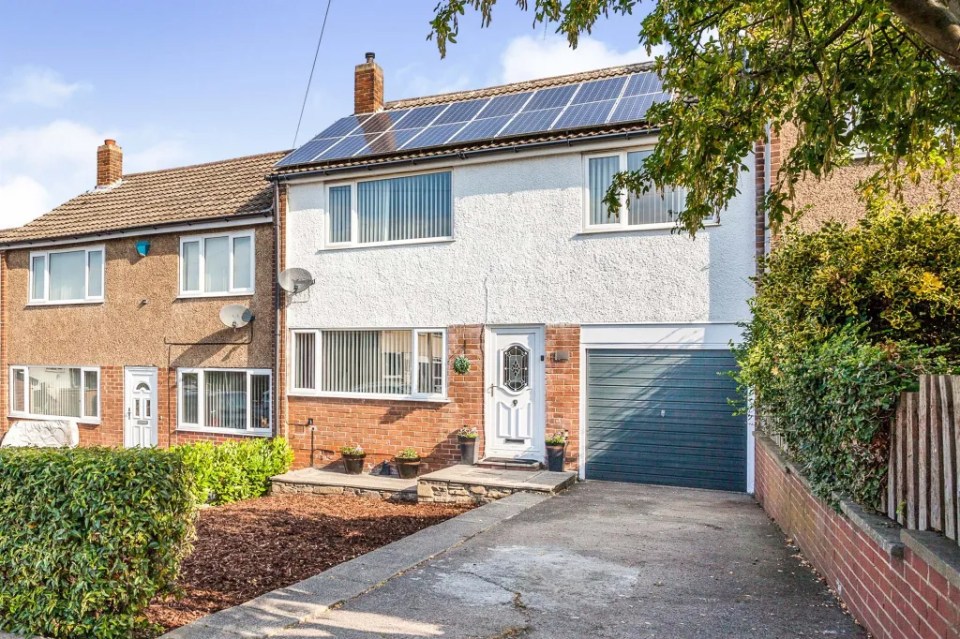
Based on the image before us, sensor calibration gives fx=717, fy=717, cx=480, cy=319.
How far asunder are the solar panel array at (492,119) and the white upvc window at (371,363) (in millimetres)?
3312

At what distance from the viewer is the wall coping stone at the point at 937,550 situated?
3.26 m

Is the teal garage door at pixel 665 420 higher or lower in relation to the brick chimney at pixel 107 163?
lower

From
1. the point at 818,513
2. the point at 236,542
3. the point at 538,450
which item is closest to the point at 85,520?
the point at 236,542

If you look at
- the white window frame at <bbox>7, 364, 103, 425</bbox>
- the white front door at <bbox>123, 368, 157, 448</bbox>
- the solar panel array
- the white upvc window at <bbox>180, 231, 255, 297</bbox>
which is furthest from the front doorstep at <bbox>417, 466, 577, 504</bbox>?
the white window frame at <bbox>7, 364, 103, 425</bbox>

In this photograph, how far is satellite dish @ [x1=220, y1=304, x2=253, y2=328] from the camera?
14.1 meters

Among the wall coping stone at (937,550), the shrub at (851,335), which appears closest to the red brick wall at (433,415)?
the shrub at (851,335)

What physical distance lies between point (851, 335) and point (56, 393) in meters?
17.6

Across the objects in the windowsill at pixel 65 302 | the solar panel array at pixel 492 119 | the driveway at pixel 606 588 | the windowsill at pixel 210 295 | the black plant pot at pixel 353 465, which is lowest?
the black plant pot at pixel 353 465

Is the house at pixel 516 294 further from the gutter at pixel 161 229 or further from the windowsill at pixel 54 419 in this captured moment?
the windowsill at pixel 54 419

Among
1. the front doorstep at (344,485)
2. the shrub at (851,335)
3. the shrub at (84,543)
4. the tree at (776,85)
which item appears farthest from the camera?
the front doorstep at (344,485)

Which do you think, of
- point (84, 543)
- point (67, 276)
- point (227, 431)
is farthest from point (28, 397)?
point (84, 543)

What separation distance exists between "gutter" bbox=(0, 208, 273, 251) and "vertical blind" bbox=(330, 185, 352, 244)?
4.79 feet

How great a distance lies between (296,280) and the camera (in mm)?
13570

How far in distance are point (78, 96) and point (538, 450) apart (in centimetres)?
931
